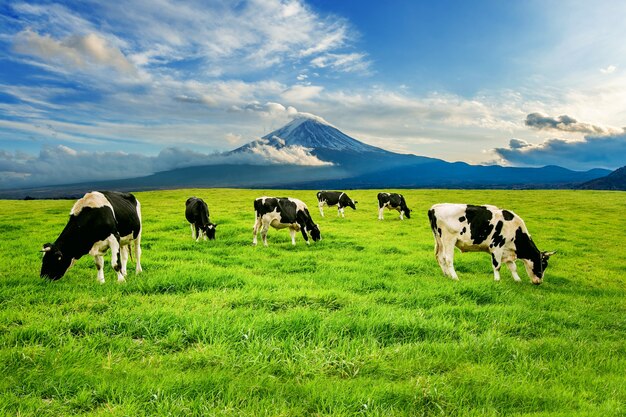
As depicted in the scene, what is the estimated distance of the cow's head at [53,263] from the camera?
782 centimetres

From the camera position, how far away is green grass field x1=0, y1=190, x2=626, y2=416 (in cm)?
358

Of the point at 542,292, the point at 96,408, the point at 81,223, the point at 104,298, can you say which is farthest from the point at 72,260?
the point at 542,292

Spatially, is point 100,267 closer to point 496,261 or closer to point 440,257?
point 440,257

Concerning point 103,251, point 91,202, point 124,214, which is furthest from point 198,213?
point 103,251

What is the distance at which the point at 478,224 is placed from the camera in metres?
10.8

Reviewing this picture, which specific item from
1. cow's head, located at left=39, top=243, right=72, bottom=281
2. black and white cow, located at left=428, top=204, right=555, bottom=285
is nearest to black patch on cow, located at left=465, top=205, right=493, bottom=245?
black and white cow, located at left=428, top=204, right=555, bottom=285

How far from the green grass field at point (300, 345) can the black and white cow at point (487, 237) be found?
43.1 inches

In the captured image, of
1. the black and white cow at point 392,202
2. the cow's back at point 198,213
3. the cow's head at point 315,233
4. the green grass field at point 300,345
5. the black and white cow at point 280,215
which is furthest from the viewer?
the black and white cow at point 392,202

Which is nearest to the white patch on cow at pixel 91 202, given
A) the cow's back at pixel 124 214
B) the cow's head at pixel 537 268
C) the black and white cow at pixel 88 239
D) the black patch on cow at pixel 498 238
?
the black and white cow at pixel 88 239

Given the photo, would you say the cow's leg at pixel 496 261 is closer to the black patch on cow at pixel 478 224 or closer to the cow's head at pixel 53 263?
the black patch on cow at pixel 478 224

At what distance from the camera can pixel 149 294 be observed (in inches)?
280

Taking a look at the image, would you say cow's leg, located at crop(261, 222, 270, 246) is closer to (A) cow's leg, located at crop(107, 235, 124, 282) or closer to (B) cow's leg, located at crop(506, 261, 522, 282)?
(A) cow's leg, located at crop(107, 235, 124, 282)

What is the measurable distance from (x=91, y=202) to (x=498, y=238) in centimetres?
1097

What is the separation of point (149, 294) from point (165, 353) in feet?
9.61
